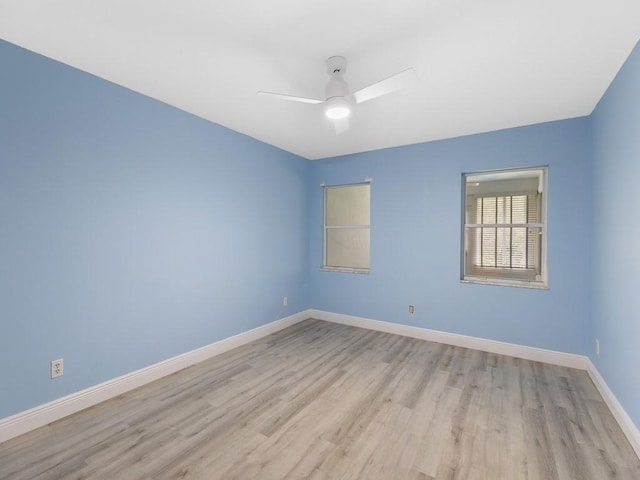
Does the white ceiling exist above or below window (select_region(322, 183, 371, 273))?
above

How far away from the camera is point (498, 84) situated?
234 cm

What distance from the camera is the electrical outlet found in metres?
2.06

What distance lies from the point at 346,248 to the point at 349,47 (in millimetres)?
3244

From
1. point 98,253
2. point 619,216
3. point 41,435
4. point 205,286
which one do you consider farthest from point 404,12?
point 41,435

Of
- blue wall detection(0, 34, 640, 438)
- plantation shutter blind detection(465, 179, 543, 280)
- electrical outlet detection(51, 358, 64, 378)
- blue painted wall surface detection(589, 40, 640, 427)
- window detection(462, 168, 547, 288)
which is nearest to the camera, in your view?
blue painted wall surface detection(589, 40, 640, 427)

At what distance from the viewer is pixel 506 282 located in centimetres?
330

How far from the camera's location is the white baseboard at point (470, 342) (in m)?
2.99

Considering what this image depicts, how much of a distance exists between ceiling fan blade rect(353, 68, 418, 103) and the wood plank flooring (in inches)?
89.7

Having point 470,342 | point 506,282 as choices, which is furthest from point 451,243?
point 470,342

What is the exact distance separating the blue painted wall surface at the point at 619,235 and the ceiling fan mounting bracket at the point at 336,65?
6.01ft

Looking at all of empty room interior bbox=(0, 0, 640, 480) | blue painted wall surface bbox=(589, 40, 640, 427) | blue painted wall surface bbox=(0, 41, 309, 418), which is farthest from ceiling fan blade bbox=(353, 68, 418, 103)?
blue painted wall surface bbox=(0, 41, 309, 418)

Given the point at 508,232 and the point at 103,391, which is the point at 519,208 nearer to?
the point at 508,232

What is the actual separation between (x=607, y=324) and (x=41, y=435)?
14.0ft

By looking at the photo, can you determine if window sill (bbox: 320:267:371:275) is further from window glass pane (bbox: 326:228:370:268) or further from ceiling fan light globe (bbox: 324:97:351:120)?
ceiling fan light globe (bbox: 324:97:351:120)
